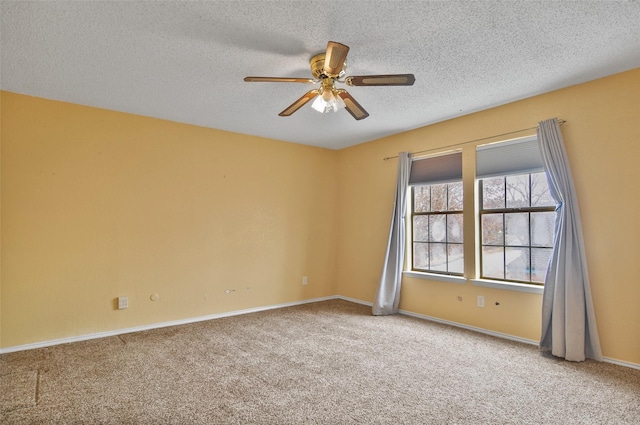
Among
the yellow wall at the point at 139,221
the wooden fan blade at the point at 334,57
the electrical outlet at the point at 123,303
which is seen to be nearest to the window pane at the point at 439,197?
the yellow wall at the point at 139,221

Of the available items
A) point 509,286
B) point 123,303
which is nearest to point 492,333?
point 509,286

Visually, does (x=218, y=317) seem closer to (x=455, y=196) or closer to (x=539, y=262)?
(x=455, y=196)

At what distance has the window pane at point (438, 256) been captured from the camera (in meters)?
4.46

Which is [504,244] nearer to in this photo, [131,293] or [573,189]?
[573,189]

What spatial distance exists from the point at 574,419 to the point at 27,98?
5.24 meters

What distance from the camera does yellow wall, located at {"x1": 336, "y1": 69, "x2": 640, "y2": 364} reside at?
2.95m

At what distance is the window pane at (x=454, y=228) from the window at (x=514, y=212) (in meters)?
0.28

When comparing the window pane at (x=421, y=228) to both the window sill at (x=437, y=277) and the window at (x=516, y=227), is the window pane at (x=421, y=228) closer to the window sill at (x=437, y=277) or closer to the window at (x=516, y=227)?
the window sill at (x=437, y=277)

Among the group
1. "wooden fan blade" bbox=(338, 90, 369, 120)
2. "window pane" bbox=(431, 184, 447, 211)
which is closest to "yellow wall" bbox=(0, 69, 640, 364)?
"window pane" bbox=(431, 184, 447, 211)

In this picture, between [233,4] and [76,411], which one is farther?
[76,411]

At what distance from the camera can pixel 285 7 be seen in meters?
2.10

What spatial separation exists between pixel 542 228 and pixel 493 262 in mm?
637

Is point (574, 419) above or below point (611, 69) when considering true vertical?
below

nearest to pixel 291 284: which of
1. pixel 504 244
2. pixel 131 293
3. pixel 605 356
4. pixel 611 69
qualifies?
pixel 131 293
